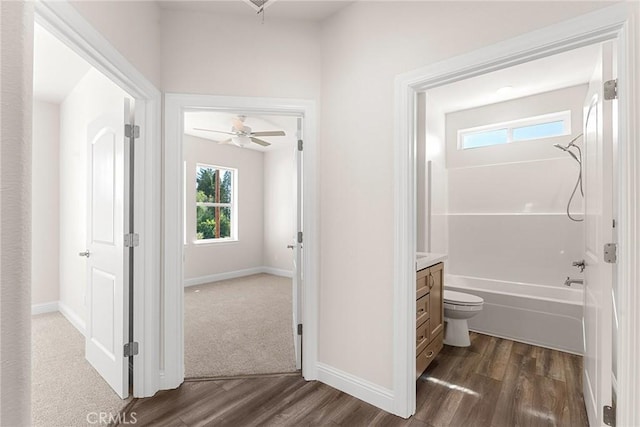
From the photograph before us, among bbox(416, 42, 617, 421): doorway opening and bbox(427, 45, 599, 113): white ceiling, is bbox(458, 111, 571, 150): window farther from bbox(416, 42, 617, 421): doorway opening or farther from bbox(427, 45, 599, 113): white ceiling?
bbox(427, 45, 599, 113): white ceiling

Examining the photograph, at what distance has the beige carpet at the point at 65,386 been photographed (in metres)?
1.88

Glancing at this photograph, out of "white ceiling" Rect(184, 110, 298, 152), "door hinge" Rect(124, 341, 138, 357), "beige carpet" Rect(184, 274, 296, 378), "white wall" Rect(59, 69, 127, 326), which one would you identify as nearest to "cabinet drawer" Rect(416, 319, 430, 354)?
"beige carpet" Rect(184, 274, 296, 378)

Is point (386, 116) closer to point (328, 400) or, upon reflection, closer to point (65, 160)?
point (328, 400)

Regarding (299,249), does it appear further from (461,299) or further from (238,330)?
(461,299)

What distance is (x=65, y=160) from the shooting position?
3.72 metres

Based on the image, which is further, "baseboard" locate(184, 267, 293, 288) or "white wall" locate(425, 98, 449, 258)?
"baseboard" locate(184, 267, 293, 288)

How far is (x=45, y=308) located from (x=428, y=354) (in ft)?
15.0

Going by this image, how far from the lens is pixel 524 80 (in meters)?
3.22

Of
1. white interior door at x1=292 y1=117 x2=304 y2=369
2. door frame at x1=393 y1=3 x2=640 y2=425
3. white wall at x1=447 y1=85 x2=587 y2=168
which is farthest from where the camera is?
white wall at x1=447 y1=85 x2=587 y2=168

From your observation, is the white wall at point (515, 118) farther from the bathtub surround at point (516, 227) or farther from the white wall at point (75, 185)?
the white wall at point (75, 185)

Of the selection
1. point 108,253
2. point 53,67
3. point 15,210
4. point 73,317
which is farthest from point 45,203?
point 15,210

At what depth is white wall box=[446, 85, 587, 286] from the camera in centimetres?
343

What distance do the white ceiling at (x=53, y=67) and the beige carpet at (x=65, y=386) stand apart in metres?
2.56

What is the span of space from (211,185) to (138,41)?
408 centimetres
